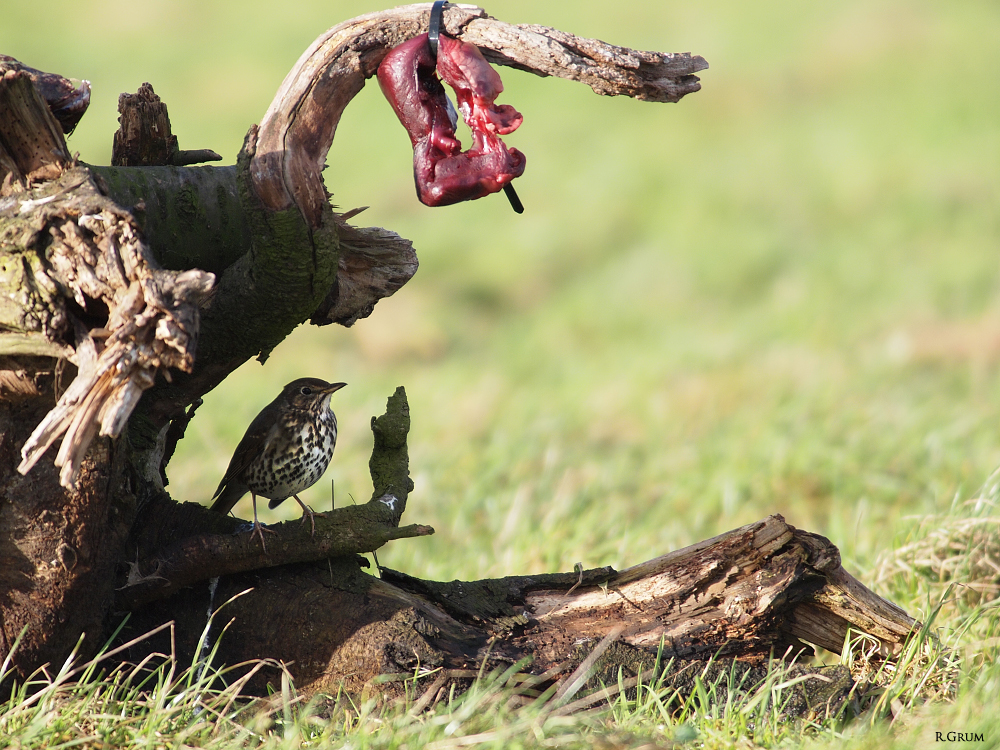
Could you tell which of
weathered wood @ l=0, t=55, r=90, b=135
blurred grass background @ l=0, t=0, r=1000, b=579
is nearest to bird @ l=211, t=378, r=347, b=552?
blurred grass background @ l=0, t=0, r=1000, b=579

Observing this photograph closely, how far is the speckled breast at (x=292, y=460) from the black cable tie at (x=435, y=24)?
1714 millimetres

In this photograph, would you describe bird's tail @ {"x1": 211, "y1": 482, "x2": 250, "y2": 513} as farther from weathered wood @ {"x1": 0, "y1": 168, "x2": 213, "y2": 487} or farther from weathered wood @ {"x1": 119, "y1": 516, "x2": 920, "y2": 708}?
weathered wood @ {"x1": 0, "y1": 168, "x2": 213, "y2": 487}

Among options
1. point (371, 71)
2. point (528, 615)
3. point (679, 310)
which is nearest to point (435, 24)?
point (371, 71)

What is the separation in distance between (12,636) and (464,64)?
229 cm

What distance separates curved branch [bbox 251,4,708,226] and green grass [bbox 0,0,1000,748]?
175 cm

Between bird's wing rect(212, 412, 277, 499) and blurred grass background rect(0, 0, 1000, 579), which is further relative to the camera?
blurred grass background rect(0, 0, 1000, 579)

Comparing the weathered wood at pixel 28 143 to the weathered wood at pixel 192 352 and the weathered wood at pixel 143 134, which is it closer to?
the weathered wood at pixel 192 352

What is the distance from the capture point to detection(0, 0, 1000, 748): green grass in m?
5.36

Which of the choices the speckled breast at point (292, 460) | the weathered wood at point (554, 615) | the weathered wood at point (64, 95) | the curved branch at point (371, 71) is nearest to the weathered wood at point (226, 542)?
the weathered wood at point (554, 615)

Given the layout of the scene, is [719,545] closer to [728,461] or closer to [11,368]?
[11,368]

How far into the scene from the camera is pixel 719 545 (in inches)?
138

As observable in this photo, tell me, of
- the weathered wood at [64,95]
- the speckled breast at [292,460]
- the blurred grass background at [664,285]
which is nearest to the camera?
the weathered wood at [64,95]

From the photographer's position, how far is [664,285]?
13.6 metres

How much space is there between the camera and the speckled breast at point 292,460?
3898 mm
